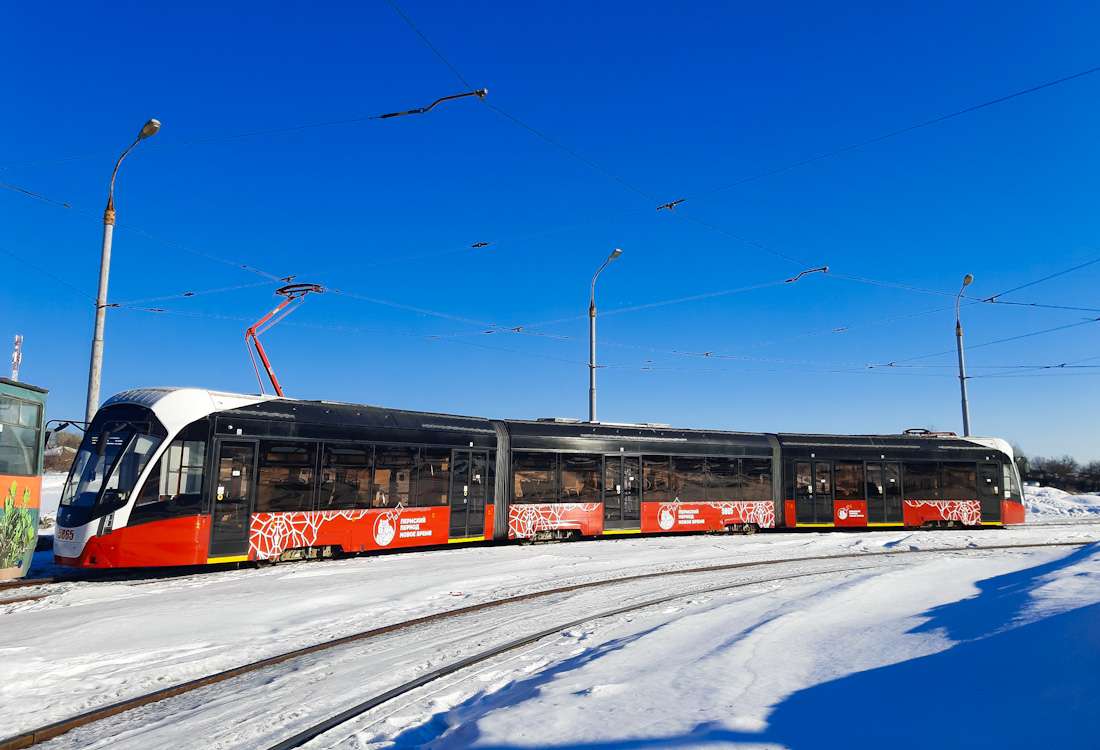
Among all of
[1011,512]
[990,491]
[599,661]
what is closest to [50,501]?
[599,661]

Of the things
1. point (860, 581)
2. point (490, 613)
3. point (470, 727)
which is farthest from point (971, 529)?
point (470, 727)

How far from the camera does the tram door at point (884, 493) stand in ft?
73.2

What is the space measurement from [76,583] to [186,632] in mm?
4655

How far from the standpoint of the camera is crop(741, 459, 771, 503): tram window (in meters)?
21.3

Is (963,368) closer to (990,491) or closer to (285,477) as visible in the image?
(990,491)

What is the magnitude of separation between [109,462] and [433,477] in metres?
6.41

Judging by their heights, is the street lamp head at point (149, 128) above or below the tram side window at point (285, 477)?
above

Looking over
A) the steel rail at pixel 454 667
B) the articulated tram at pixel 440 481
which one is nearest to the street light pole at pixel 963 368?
the articulated tram at pixel 440 481

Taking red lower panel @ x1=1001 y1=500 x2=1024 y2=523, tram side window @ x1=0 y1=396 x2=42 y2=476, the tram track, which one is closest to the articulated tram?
red lower panel @ x1=1001 y1=500 x2=1024 y2=523

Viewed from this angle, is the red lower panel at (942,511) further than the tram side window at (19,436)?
Yes

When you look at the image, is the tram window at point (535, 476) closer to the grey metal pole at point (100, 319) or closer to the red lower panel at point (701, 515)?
the red lower panel at point (701, 515)

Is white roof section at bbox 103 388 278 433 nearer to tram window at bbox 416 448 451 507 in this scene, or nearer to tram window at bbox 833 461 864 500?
tram window at bbox 416 448 451 507

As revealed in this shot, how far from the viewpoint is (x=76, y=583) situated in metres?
11.5

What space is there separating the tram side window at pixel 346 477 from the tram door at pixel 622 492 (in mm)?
6836
